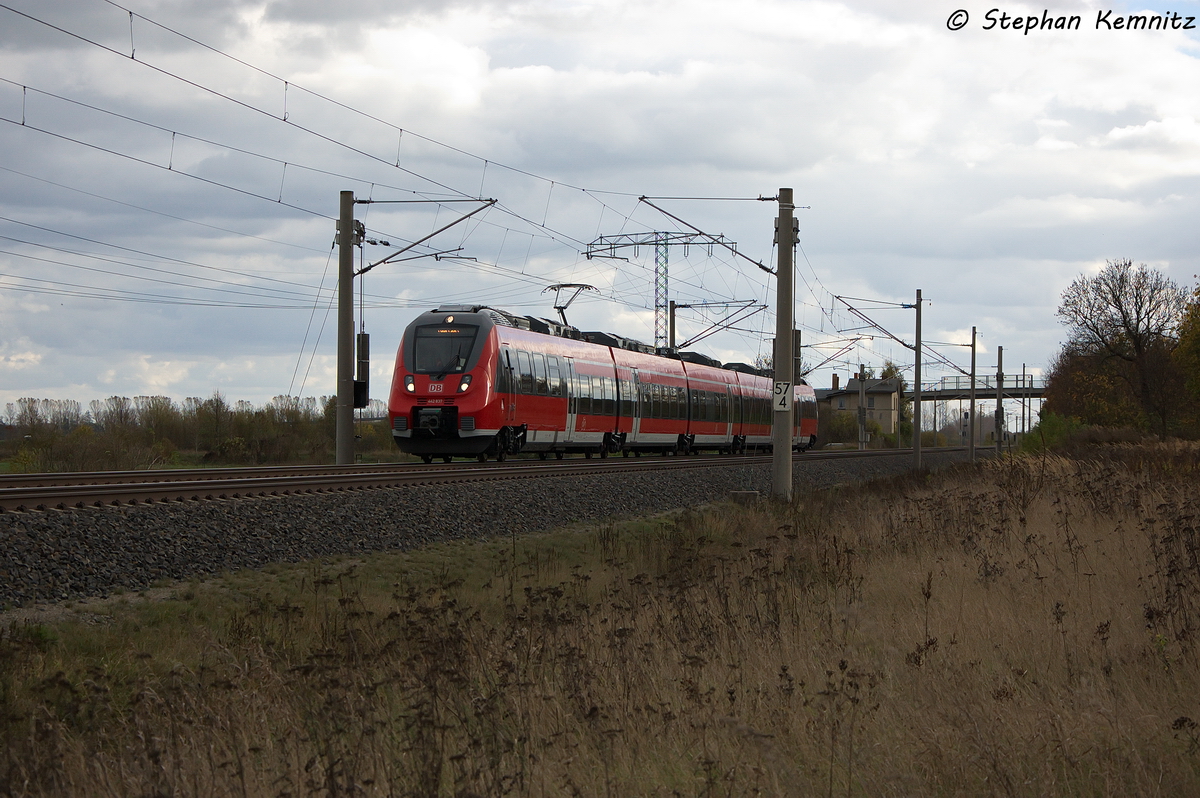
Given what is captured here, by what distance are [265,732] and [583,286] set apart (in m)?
27.6

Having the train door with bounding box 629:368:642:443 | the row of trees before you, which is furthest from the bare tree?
the train door with bounding box 629:368:642:443

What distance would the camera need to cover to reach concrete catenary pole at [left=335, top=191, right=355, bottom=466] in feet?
84.5

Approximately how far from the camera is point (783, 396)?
19.5m

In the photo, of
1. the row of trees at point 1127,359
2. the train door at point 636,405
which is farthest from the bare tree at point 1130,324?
the train door at point 636,405

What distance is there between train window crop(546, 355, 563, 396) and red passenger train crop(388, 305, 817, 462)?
3cm

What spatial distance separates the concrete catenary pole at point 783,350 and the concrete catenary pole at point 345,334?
11.1 m

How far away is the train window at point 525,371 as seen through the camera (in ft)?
87.0

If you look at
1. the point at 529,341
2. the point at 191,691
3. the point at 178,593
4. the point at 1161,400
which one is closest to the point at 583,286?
the point at 529,341

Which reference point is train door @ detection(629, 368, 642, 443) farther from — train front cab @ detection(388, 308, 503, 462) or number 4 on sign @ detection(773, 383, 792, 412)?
number 4 on sign @ detection(773, 383, 792, 412)

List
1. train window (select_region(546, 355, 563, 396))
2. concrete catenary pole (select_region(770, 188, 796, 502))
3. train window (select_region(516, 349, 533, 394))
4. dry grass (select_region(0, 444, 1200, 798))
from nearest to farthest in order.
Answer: dry grass (select_region(0, 444, 1200, 798))
concrete catenary pole (select_region(770, 188, 796, 502))
train window (select_region(516, 349, 533, 394))
train window (select_region(546, 355, 563, 396))

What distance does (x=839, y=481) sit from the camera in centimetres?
2975

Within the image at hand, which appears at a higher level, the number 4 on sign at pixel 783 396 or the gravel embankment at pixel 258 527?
the number 4 on sign at pixel 783 396

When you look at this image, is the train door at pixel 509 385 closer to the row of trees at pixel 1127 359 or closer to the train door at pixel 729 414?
the train door at pixel 729 414

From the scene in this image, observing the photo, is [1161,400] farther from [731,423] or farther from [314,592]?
[314,592]
